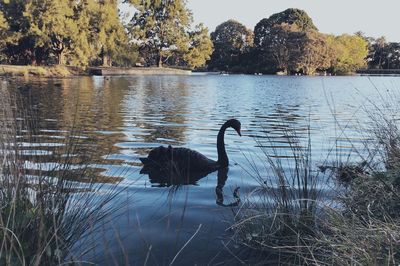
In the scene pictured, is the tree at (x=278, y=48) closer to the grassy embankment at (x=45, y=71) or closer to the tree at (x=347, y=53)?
the tree at (x=347, y=53)

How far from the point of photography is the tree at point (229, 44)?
96.5m

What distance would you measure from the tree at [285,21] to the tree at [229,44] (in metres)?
2.21

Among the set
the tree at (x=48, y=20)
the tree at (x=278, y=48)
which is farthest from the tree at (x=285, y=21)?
the tree at (x=48, y=20)

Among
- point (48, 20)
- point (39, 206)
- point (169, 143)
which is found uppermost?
point (48, 20)

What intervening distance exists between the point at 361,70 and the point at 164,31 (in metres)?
42.5

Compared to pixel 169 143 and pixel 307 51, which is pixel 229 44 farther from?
pixel 169 143

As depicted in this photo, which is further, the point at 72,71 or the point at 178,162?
the point at 72,71

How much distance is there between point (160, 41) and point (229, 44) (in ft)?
76.8

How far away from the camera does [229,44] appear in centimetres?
9800

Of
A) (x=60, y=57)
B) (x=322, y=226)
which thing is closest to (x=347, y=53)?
(x=60, y=57)

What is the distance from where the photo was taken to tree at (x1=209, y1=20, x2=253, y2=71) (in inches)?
3799

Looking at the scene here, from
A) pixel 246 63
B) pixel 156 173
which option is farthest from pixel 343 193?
pixel 246 63

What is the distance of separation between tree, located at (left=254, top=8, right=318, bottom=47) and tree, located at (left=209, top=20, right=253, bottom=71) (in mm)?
2206

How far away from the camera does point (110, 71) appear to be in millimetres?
59562
